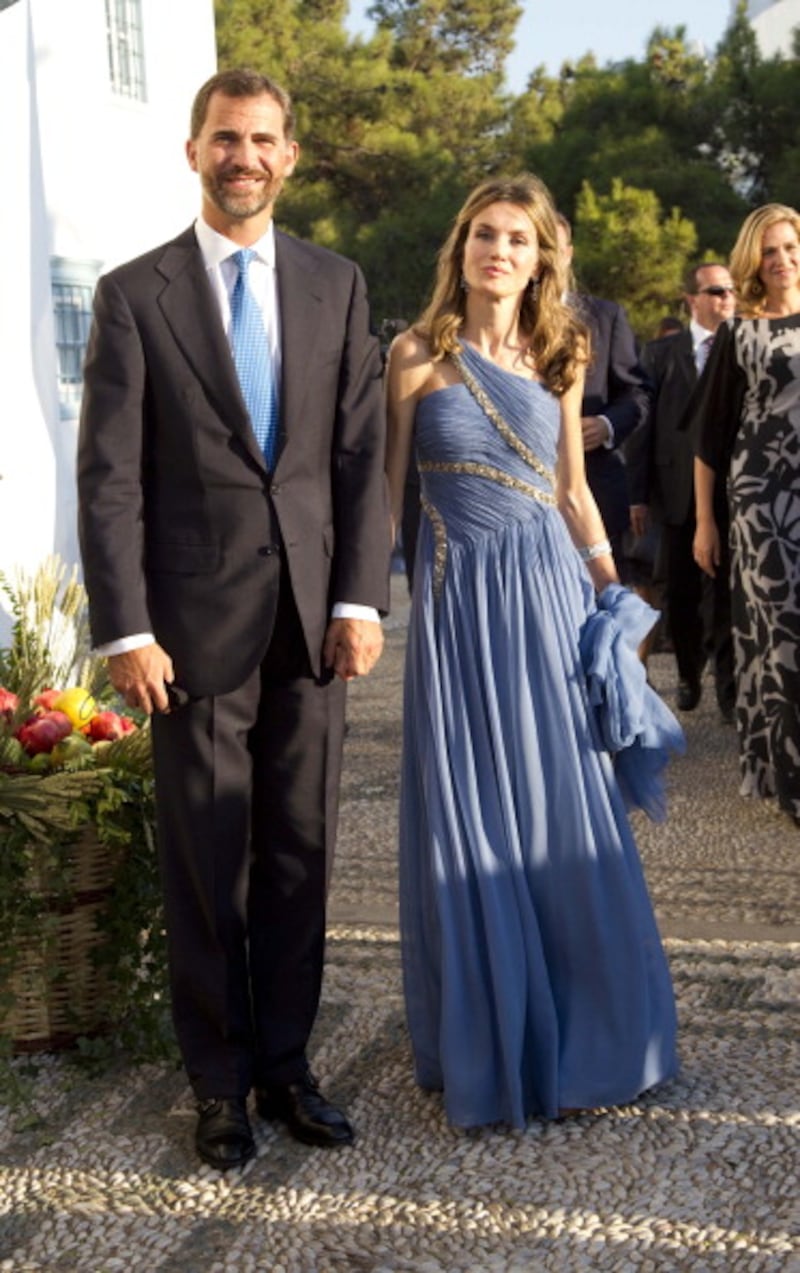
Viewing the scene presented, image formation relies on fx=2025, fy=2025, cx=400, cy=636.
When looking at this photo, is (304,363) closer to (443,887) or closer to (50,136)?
(443,887)

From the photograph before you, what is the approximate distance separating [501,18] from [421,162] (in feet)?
33.1

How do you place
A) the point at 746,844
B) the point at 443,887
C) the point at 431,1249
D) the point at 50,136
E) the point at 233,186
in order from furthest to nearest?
the point at 50,136 → the point at 746,844 → the point at 443,887 → the point at 233,186 → the point at 431,1249

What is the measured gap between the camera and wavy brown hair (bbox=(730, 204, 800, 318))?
281 inches

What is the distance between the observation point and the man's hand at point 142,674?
3.93m

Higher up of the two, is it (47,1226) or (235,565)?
(235,565)

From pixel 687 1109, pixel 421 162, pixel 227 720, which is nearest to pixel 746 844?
pixel 687 1109

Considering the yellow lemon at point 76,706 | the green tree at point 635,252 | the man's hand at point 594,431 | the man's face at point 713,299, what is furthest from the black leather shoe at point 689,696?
the green tree at point 635,252

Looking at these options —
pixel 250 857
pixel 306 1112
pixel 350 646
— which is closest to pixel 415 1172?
pixel 306 1112

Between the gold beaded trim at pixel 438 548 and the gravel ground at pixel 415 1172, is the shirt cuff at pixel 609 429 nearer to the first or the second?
the gravel ground at pixel 415 1172

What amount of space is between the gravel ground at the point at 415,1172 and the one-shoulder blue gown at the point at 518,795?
15 cm

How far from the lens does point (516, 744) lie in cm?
430

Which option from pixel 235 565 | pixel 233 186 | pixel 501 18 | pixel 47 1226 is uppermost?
pixel 501 18

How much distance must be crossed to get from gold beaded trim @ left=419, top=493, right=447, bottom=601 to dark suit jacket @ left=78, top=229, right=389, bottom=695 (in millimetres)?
337

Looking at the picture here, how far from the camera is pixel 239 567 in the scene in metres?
3.99
